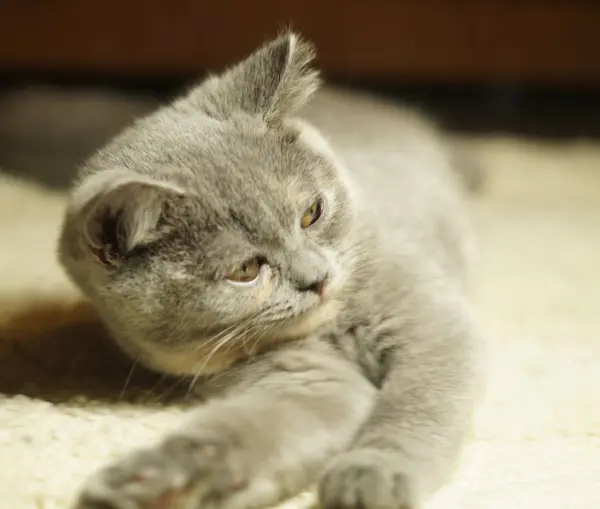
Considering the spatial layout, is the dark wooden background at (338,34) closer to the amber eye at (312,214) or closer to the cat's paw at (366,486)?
the amber eye at (312,214)

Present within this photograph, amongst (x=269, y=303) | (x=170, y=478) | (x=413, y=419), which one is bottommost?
(x=170, y=478)

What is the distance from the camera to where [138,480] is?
0.81 metres

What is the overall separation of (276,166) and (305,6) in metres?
1.56

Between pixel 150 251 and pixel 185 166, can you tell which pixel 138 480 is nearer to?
pixel 150 251

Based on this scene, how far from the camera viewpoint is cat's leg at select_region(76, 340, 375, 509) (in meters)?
0.81

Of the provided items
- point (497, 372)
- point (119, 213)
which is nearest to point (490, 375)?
point (497, 372)

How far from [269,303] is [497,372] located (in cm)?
43

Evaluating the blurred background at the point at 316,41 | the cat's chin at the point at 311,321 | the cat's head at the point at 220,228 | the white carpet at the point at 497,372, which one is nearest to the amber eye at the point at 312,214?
the cat's head at the point at 220,228

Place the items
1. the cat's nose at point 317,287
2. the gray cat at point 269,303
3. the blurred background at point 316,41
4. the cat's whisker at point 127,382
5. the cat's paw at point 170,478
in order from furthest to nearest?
the blurred background at point 316,41, the cat's whisker at point 127,382, the cat's nose at point 317,287, the gray cat at point 269,303, the cat's paw at point 170,478

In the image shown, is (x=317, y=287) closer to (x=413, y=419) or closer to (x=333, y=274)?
(x=333, y=274)

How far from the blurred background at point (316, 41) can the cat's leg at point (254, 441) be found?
57.5 inches

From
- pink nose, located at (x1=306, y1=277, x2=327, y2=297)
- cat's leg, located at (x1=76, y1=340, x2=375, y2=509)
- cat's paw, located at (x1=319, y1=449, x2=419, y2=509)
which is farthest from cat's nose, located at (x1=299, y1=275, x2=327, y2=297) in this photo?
cat's paw, located at (x1=319, y1=449, x2=419, y2=509)

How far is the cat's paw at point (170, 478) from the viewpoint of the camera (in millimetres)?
795

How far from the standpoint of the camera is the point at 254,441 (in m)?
0.93
